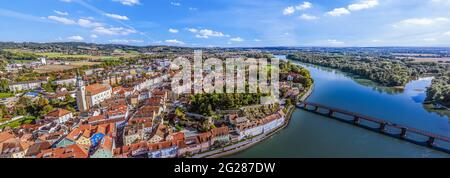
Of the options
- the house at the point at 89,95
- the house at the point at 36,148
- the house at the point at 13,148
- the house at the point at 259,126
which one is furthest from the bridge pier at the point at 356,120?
the house at the point at 89,95

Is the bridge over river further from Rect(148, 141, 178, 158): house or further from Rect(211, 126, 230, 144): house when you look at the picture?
Rect(148, 141, 178, 158): house

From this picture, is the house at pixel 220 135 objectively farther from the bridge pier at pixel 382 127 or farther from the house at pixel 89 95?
the house at pixel 89 95

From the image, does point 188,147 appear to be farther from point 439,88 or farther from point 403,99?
point 439,88

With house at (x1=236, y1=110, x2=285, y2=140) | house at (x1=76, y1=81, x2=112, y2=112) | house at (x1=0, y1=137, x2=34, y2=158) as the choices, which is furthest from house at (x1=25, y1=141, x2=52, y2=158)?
house at (x1=236, y1=110, x2=285, y2=140)

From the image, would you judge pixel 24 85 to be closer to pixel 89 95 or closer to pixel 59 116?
pixel 89 95
